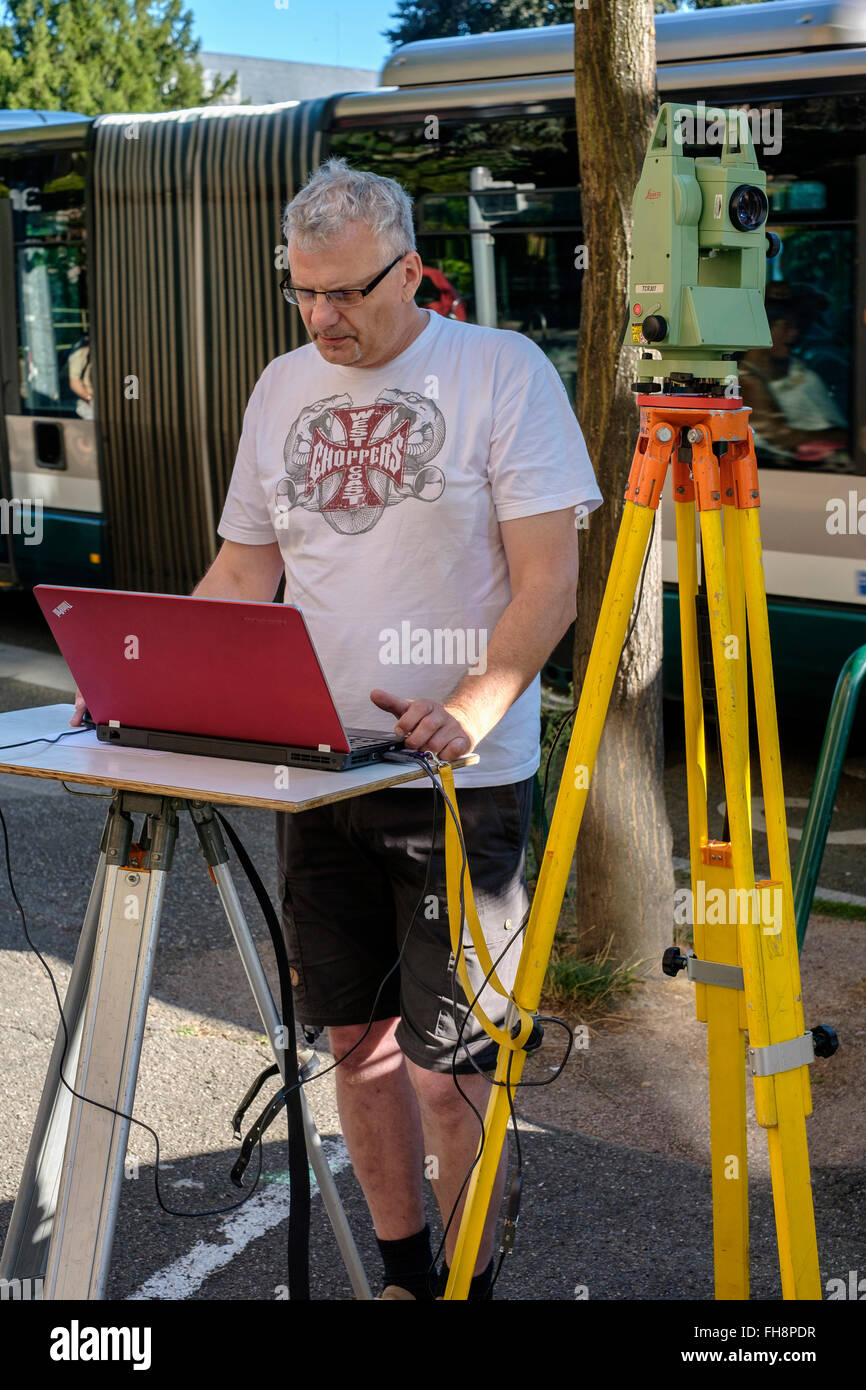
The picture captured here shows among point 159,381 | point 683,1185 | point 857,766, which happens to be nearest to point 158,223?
point 159,381

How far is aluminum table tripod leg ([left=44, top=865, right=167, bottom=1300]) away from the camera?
7.11 feet

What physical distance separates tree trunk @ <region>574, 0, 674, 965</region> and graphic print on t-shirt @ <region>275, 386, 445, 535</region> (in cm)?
179

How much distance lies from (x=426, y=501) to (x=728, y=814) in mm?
718

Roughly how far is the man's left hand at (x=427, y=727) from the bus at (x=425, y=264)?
4.78 m

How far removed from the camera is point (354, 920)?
282 cm

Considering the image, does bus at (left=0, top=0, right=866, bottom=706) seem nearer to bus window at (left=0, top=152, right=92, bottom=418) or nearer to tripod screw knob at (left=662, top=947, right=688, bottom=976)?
bus window at (left=0, top=152, right=92, bottom=418)

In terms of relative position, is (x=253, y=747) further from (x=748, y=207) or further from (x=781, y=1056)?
(x=748, y=207)

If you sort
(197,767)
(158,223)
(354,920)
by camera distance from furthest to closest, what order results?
(158,223)
(354,920)
(197,767)

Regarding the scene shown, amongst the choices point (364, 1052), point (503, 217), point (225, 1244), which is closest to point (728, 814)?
point (364, 1052)

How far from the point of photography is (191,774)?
2.12 m

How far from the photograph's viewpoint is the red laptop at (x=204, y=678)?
2.07 m

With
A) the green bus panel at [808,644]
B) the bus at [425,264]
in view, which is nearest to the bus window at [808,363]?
the bus at [425,264]

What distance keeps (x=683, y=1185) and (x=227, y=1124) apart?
1110 millimetres
